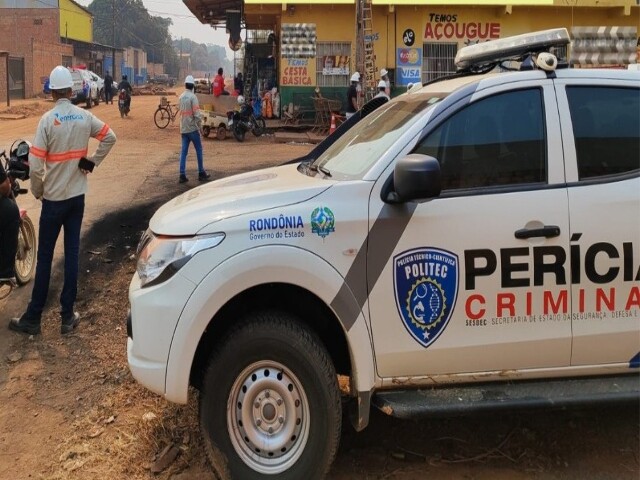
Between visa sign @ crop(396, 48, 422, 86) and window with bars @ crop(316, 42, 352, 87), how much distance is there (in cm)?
179

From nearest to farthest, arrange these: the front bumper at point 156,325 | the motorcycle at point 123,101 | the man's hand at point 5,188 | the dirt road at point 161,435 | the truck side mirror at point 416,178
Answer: the truck side mirror at point 416,178 < the front bumper at point 156,325 < the dirt road at point 161,435 < the man's hand at point 5,188 < the motorcycle at point 123,101

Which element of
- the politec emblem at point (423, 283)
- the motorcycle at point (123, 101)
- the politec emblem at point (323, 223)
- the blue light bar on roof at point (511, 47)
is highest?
the motorcycle at point (123, 101)

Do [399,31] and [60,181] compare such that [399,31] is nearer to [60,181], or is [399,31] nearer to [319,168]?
[60,181]

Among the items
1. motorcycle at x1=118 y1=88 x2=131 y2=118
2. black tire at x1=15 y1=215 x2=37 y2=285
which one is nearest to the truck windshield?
black tire at x1=15 y1=215 x2=37 y2=285

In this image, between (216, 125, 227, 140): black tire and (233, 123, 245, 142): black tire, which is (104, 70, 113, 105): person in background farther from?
(233, 123, 245, 142): black tire

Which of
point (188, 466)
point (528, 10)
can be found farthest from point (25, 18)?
point (188, 466)

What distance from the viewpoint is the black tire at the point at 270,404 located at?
314 centimetres

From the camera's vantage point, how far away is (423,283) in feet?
10.4

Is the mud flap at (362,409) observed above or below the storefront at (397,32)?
below

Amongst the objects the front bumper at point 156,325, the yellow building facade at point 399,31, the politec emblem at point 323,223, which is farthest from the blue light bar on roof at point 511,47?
the yellow building facade at point 399,31

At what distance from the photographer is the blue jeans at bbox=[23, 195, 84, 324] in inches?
212

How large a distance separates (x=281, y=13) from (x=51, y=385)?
19004 mm

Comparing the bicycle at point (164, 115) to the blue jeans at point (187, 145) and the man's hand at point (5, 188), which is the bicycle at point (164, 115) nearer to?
the blue jeans at point (187, 145)

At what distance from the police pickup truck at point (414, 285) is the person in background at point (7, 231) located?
2836mm
